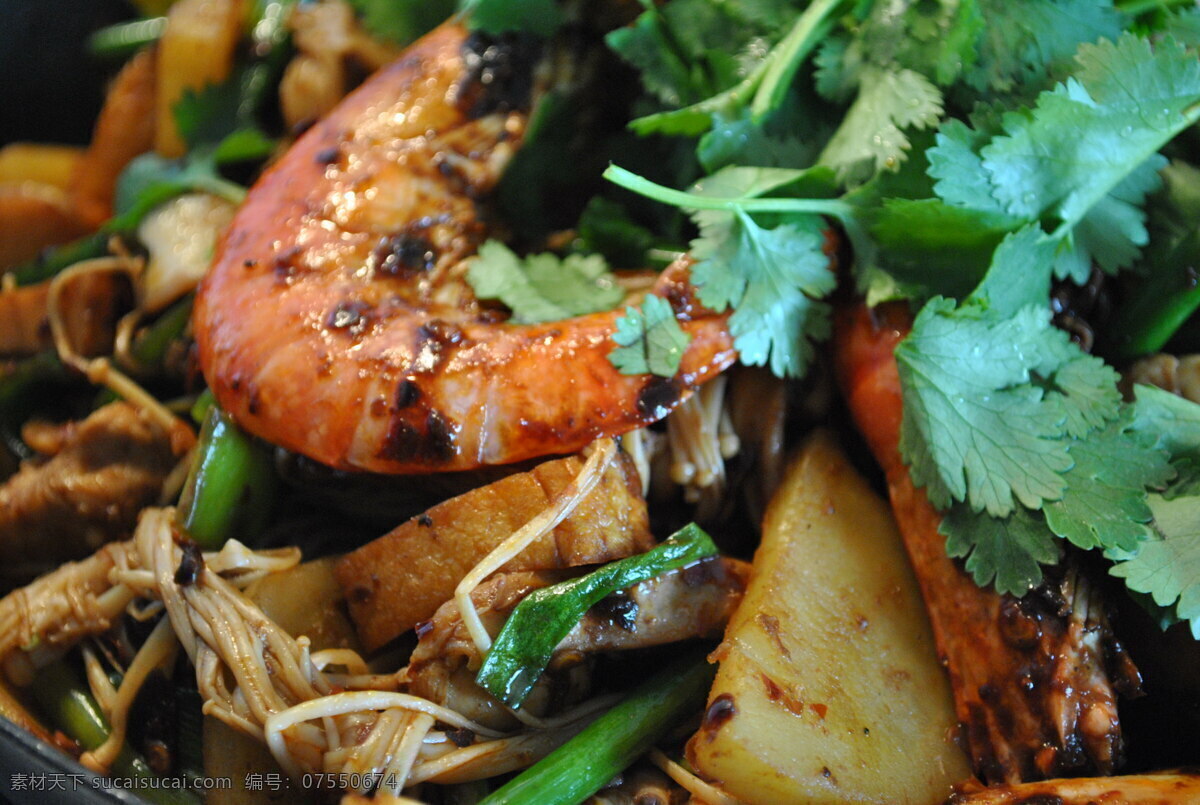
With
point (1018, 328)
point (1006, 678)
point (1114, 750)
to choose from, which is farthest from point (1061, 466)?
point (1114, 750)

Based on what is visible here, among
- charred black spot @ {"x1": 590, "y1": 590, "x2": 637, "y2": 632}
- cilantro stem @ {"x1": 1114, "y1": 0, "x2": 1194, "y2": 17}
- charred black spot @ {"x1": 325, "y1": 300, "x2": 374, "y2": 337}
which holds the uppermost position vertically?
cilantro stem @ {"x1": 1114, "y1": 0, "x2": 1194, "y2": 17}

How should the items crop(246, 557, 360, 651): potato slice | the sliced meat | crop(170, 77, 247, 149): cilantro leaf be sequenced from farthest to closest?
crop(170, 77, 247, 149): cilantro leaf, the sliced meat, crop(246, 557, 360, 651): potato slice

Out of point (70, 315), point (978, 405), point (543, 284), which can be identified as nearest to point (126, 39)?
point (70, 315)

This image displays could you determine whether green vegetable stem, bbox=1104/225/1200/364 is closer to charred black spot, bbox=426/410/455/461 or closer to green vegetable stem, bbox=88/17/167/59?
charred black spot, bbox=426/410/455/461

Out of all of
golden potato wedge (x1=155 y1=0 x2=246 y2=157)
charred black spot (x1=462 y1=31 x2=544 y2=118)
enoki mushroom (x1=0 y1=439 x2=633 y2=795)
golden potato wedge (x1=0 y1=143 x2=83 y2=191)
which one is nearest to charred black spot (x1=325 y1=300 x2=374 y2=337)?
enoki mushroom (x1=0 y1=439 x2=633 y2=795)

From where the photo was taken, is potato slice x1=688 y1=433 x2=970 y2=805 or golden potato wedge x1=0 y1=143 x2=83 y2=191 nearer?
potato slice x1=688 y1=433 x2=970 y2=805

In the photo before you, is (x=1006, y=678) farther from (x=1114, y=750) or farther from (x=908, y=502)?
(x=908, y=502)

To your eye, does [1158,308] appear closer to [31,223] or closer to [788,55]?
[788,55]

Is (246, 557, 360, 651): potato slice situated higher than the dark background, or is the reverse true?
the dark background
